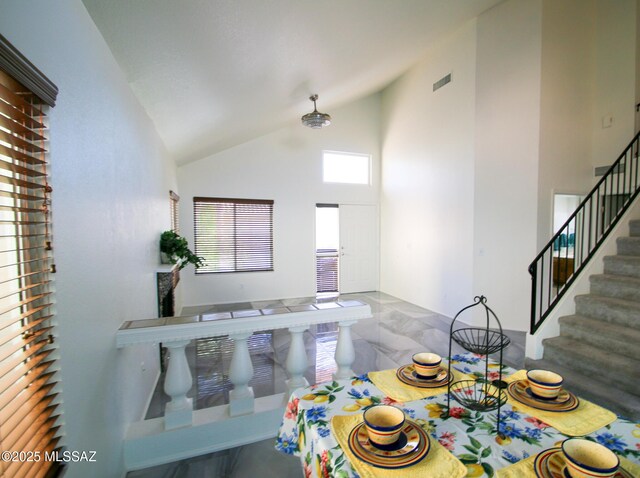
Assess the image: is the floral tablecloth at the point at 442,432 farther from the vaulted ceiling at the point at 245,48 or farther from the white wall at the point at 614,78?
the white wall at the point at 614,78

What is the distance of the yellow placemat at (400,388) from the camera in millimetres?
1192

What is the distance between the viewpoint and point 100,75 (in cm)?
156

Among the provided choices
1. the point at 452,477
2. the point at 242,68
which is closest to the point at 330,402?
the point at 452,477

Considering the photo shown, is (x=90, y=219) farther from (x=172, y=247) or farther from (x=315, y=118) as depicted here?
(x=315, y=118)

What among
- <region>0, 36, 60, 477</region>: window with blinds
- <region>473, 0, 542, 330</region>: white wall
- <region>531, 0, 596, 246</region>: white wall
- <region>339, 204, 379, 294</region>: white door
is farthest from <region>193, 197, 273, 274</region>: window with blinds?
<region>0, 36, 60, 477</region>: window with blinds

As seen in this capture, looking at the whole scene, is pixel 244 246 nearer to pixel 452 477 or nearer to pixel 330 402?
pixel 330 402

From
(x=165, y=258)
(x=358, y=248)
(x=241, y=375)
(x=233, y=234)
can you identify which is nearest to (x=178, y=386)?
(x=241, y=375)

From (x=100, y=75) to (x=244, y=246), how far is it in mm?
4421

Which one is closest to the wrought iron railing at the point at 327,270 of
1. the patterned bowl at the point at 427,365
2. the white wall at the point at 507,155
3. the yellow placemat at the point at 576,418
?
the white wall at the point at 507,155

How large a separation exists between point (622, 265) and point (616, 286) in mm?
252

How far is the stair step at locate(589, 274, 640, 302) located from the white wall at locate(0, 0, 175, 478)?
387cm

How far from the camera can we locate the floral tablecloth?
2.89 feet

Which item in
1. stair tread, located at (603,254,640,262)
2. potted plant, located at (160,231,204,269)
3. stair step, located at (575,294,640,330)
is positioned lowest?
stair step, located at (575,294,640,330)

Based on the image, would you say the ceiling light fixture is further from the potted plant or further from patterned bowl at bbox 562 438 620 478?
patterned bowl at bbox 562 438 620 478
